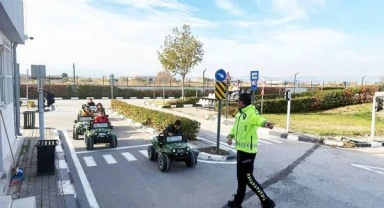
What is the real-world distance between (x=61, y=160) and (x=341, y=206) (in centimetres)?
678

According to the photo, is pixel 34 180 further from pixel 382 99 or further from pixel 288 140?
pixel 382 99

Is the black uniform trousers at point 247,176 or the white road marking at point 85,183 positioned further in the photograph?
→ the white road marking at point 85,183

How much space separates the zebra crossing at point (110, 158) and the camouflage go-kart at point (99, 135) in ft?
2.88

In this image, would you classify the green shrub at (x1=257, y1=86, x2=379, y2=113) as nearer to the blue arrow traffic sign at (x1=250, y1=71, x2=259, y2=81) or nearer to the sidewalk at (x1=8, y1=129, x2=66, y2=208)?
the blue arrow traffic sign at (x1=250, y1=71, x2=259, y2=81)

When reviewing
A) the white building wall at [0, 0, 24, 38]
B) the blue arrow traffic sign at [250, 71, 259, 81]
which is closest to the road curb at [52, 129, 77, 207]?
the white building wall at [0, 0, 24, 38]

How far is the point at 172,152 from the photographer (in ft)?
25.1

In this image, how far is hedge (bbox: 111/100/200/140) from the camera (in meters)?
11.4

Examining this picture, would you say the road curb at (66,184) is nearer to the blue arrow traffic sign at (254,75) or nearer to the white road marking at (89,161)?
the white road marking at (89,161)

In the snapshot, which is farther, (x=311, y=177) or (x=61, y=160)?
(x=61, y=160)

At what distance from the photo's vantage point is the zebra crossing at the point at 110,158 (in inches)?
333

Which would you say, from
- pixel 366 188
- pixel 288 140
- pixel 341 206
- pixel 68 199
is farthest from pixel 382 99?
pixel 68 199

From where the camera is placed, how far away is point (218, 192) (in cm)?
635

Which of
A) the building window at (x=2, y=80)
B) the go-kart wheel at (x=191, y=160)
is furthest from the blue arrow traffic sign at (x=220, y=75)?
the building window at (x=2, y=80)

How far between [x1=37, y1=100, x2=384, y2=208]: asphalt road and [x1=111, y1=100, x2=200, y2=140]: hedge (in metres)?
1.73
